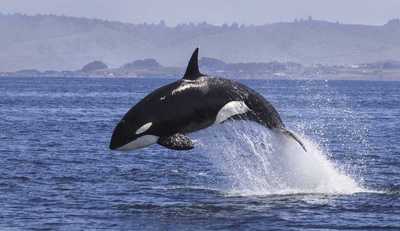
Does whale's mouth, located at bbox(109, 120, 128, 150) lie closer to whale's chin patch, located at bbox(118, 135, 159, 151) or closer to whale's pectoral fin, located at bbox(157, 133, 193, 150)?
whale's chin patch, located at bbox(118, 135, 159, 151)

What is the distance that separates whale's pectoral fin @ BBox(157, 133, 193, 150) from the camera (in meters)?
25.2

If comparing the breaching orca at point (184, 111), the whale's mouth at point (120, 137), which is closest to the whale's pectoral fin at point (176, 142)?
the breaching orca at point (184, 111)

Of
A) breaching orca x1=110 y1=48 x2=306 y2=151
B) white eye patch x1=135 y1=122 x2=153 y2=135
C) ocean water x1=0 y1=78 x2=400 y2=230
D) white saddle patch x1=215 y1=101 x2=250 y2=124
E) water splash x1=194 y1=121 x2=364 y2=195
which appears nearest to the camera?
white eye patch x1=135 y1=122 x2=153 y2=135

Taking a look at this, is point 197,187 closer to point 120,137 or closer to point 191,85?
point 191,85

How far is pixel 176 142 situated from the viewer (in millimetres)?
25312

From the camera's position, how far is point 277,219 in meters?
25.6

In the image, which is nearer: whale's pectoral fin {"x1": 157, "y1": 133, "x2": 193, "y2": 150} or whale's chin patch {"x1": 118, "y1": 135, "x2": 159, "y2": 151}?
whale's chin patch {"x1": 118, "y1": 135, "x2": 159, "y2": 151}

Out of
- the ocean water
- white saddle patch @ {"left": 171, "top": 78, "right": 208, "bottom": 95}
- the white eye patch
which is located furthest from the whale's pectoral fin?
the ocean water

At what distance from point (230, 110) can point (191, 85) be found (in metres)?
1.25

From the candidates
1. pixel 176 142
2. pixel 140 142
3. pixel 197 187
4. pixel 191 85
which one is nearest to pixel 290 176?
pixel 197 187

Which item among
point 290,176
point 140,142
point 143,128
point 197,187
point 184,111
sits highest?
point 184,111

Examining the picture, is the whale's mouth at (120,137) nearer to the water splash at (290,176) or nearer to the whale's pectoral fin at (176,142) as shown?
the whale's pectoral fin at (176,142)

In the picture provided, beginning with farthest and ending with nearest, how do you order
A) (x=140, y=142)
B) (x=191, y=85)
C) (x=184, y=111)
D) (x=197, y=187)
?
(x=197, y=187) < (x=191, y=85) < (x=184, y=111) < (x=140, y=142)

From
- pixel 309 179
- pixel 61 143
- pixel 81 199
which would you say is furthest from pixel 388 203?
pixel 61 143
